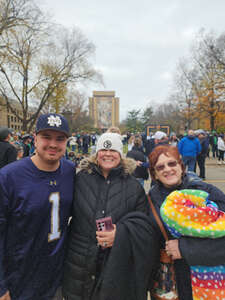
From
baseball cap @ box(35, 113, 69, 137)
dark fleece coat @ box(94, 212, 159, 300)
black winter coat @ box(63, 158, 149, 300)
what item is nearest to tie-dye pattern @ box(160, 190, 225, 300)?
dark fleece coat @ box(94, 212, 159, 300)

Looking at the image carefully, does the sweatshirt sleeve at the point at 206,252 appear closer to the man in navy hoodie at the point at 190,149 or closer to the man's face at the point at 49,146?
the man's face at the point at 49,146

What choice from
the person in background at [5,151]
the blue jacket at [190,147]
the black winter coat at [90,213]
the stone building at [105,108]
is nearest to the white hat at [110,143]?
the black winter coat at [90,213]

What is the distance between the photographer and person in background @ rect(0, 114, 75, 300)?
1457 mm

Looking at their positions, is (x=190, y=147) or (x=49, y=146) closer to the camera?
(x=49, y=146)

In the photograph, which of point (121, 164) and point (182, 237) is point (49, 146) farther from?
point (182, 237)

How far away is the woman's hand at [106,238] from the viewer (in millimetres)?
1393

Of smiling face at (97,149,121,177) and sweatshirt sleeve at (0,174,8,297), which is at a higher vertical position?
smiling face at (97,149,121,177)

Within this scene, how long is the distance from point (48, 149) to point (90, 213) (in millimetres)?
626

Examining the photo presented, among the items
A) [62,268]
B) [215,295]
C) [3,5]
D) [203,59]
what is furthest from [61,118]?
[203,59]

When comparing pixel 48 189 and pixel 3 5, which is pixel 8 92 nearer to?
pixel 3 5

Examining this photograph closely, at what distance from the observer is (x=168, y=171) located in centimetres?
161

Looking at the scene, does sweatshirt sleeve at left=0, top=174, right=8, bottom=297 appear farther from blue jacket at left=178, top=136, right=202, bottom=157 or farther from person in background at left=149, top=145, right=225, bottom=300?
blue jacket at left=178, top=136, right=202, bottom=157

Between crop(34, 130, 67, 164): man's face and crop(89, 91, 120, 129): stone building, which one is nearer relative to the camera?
crop(34, 130, 67, 164): man's face

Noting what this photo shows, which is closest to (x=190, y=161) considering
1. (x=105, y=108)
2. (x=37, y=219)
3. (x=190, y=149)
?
(x=190, y=149)
